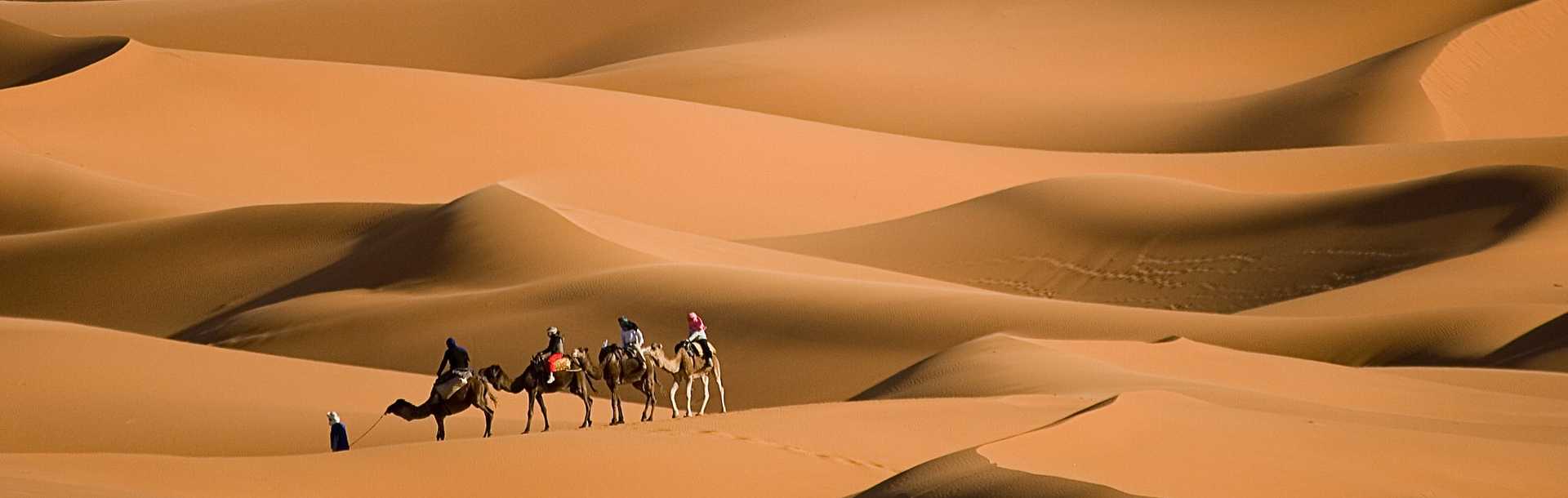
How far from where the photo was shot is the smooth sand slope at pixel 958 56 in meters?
47.4

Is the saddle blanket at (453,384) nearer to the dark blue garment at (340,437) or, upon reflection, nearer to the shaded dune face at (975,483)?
the dark blue garment at (340,437)

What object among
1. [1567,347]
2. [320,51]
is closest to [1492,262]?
[1567,347]

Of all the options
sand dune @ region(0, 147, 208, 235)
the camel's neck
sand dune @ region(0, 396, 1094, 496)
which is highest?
sand dune @ region(0, 147, 208, 235)

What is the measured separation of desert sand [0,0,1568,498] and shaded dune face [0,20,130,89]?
0.13 meters

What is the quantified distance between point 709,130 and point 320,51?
26.9 metres

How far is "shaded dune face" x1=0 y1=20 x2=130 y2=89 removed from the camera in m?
40.5

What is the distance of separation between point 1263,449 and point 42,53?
36.9 m

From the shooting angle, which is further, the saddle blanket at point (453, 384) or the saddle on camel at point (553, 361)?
the saddle on camel at point (553, 361)

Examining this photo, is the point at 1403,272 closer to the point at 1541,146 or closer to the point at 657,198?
the point at 1541,146

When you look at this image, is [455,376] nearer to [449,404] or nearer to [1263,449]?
[449,404]

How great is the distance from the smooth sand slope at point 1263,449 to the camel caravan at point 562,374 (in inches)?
110

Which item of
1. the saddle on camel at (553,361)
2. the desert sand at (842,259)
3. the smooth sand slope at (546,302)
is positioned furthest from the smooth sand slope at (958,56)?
the saddle on camel at (553,361)

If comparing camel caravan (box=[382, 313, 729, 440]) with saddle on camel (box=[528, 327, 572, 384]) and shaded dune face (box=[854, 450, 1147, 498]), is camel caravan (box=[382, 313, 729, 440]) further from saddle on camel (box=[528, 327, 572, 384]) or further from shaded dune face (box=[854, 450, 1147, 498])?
shaded dune face (box=[854, 450, 1147, 498])

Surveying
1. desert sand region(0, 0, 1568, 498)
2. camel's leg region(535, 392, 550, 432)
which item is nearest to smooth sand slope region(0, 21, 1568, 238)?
desert sand region(0, 0, 1568, 498)
